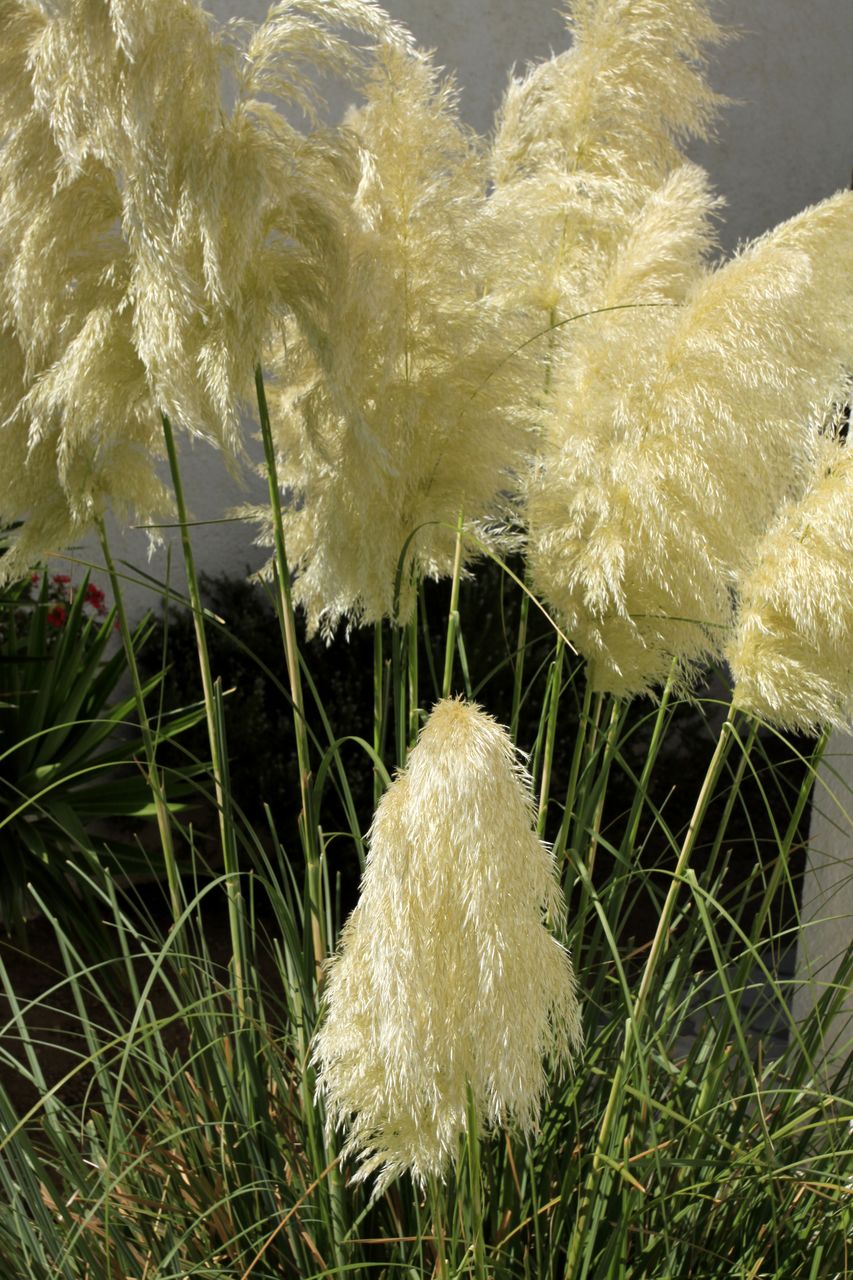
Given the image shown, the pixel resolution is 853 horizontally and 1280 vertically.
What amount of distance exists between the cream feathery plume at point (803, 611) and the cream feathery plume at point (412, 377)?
1.46 feet

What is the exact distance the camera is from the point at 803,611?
4.90 ft

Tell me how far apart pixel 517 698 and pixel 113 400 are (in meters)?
0.80

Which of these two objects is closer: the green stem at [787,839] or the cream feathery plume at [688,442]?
the cream feathery plume at [688,442]

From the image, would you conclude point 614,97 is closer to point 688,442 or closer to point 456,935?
point 688,442

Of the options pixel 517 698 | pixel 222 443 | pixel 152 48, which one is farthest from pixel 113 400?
pixel 517 698

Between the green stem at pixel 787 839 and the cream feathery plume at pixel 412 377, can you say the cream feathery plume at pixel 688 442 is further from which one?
the green stem at pixel 787 839

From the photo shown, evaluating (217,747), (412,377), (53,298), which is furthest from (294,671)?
(53,298)

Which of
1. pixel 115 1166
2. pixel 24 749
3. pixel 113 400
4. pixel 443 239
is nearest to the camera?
pixel 113 400

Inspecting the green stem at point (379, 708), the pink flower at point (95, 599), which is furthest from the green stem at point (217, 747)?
the pink flower at point (95, 599)

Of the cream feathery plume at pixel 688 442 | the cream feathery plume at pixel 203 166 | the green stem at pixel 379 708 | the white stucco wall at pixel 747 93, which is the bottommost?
the green stem at pixel 379 708

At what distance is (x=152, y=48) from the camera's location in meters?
1.45

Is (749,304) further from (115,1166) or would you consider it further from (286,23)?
(115,1166)

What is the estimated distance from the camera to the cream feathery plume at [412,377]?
1793mm

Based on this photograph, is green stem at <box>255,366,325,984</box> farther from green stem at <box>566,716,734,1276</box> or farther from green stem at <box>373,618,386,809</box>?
green stem at <box>566,716,734,1276</box>
